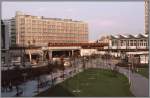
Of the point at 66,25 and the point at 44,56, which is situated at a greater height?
the point at 66,25

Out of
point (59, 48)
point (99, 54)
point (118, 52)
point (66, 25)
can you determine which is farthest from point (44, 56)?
point (66, 25)

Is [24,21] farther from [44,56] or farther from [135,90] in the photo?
[135,90]

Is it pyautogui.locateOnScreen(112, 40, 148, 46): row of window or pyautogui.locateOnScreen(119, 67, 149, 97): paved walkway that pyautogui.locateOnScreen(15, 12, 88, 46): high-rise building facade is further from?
pyautogui.locateOnScreen(119, 67, 149, 97): paved walkway

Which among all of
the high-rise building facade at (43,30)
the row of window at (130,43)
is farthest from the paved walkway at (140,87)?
the high-rise building facade at (43,30)

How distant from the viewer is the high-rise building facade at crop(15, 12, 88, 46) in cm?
1449

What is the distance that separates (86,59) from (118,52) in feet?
6.01

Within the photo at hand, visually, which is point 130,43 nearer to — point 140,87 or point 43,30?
point 43,30

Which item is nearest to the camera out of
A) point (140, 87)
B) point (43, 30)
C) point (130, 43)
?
point (140, 87)

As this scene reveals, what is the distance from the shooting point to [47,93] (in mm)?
5266

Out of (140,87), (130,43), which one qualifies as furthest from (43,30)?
(140,87)

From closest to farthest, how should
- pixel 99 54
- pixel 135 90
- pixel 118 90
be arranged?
pixel 135 90 < pixel 118 90 < pixel 99 54

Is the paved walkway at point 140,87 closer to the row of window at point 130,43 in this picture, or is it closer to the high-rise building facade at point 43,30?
the row of window at point 130,43

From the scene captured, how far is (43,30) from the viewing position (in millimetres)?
15961

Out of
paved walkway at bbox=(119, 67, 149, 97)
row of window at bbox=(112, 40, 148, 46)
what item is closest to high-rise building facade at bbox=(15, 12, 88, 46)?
row of window at bbox=(112, 40, 148, 46)
